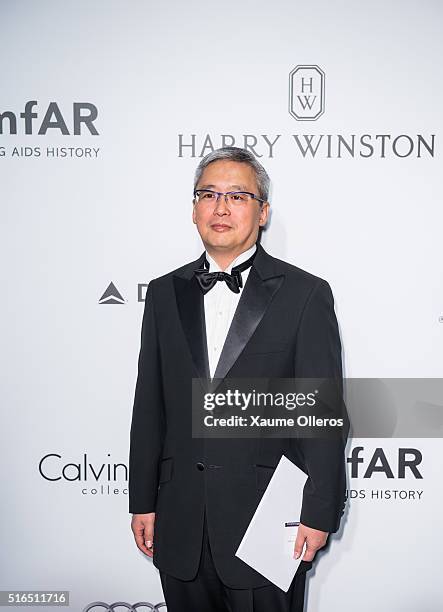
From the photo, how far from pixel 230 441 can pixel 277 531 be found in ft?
0.94

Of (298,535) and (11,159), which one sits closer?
(298,535)

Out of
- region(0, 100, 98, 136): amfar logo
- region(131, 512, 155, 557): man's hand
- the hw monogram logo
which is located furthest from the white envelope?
region(0, 100, 98, 136): amfar logo

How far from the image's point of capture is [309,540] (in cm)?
163

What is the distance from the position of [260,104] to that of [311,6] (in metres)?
0.37

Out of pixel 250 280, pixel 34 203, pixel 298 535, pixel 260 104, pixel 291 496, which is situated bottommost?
pixel 298 535

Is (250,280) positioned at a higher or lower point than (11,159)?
lower

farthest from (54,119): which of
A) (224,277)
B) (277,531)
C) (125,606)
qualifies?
(125,606)

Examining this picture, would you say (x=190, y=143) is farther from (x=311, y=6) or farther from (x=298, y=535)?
(x=298, y=535)

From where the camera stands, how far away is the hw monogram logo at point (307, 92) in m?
2.01

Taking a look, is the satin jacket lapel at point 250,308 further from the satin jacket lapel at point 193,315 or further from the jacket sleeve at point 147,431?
the jacket sleeve at point 147,431

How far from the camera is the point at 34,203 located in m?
2.09

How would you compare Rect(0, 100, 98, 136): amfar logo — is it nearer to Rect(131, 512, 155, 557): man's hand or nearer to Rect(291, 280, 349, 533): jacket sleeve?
Rect(291, 280, 349, 533): jacket sleeve

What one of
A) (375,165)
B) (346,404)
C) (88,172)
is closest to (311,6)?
(375,165)

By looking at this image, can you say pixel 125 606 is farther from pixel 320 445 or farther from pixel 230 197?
pixel 230 197
